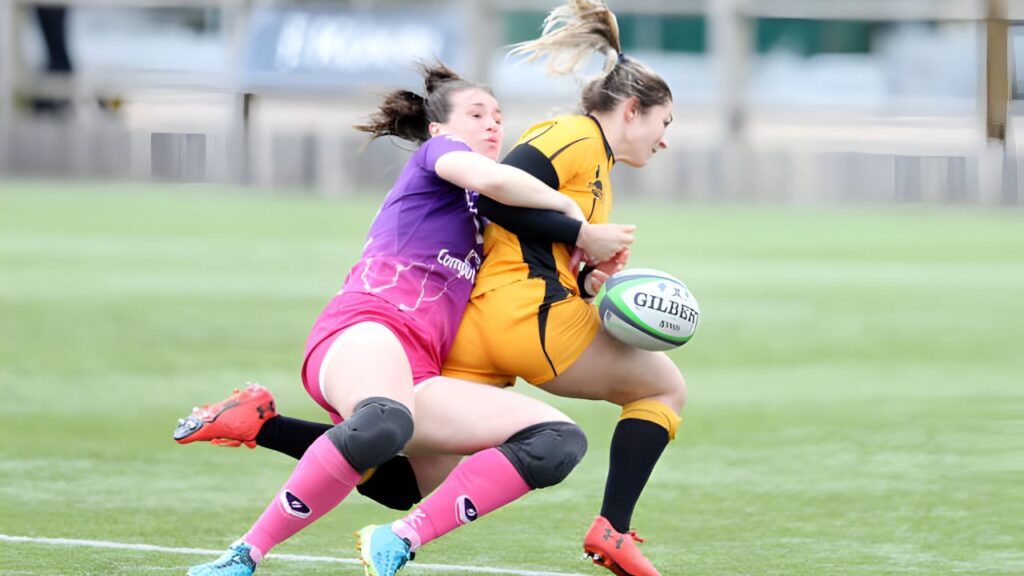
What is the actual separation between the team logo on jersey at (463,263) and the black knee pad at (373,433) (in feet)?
2.04

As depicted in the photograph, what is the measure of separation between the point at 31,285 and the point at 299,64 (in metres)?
20.5

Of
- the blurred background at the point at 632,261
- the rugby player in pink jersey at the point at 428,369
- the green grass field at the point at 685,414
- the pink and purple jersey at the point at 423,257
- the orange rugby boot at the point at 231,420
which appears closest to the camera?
the rugby player in pink jersey at the point at 428,369

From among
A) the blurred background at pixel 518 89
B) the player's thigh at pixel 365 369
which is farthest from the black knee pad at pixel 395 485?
the blurred background at pixel 518 89

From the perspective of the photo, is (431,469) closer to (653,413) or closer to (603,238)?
(653,413)

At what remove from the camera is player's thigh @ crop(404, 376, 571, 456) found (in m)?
4.99

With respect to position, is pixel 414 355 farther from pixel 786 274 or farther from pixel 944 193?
pixel 944 193

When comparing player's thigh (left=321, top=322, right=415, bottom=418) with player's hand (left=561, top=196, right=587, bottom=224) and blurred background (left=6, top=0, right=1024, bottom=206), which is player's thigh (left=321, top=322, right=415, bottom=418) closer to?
player's hand (left=561, top=196, right=587, bottom=224)

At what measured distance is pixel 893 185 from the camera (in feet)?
94.2

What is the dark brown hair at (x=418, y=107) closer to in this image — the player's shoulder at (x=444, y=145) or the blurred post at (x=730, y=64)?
the player's shoulder at (x=444, y=145)

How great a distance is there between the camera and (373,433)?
15.2 ft

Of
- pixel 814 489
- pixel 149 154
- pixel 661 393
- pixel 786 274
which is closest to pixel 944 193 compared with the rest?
pixel 786 274

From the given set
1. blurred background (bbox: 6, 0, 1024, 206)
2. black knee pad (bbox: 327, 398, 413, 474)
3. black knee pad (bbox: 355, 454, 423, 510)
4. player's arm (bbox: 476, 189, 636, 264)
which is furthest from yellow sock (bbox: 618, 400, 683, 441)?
blurred background (bbox: 6, 0, 1024, 206)

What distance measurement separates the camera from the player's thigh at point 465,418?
4.99 metres

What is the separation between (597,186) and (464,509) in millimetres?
1143
